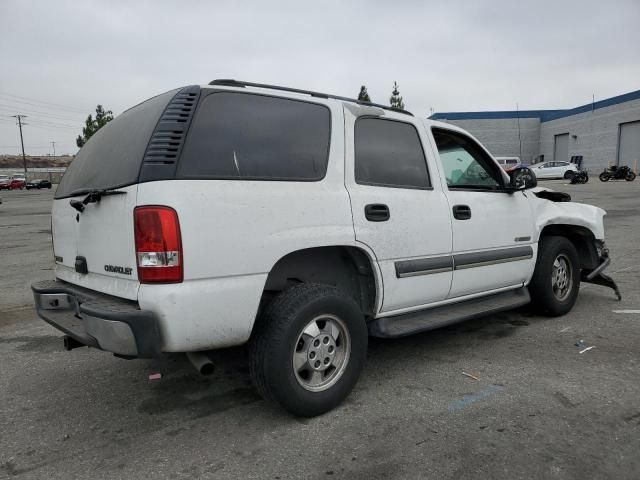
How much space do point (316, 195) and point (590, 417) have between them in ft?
6.66

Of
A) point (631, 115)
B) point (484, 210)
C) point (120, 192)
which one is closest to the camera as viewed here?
point (120, 192)

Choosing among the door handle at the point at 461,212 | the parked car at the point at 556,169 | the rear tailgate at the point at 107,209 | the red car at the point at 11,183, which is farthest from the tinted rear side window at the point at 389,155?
the red car at the point at 11,183

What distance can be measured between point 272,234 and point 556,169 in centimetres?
3739

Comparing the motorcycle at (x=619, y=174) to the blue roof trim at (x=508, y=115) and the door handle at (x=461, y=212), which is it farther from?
the door handle at (x=461, y=212)

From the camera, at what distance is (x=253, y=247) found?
263 cm

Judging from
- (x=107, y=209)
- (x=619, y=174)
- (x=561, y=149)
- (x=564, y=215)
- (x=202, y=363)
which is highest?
(x=561, y=149)

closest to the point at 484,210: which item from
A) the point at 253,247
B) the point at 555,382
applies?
the point at 555,382

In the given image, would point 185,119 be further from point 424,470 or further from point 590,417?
point 590,417

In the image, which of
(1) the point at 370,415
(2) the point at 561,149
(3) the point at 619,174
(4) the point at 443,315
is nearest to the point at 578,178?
(3) the point at 619,174

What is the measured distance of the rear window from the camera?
2680 mm

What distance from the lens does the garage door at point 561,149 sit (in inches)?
1994

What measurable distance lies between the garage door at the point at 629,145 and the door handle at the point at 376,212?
44.2 meters

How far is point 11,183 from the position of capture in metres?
54.7

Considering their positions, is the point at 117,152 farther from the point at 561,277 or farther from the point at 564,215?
the point at 561,277
